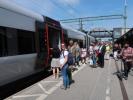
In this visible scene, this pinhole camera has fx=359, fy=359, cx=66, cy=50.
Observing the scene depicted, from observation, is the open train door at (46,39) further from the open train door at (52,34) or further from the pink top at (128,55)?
the pink top at (128,55)

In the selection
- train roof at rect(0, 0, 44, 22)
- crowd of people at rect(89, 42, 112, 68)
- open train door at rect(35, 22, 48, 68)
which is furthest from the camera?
crowd of people at rect(89, 42, 112, 68)

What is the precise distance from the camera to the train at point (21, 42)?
11367 millimetres

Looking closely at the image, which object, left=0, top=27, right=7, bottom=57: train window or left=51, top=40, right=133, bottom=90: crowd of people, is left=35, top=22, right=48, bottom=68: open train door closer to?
left=51, top=40, right=133, bottom=90: crowd of people

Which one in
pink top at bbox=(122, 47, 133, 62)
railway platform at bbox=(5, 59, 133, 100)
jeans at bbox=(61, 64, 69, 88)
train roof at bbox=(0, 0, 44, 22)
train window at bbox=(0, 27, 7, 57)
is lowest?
railway platform at bbox=(5, 59, 133, 100)

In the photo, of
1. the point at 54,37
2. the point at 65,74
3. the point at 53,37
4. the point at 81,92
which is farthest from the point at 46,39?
the point at 81,92

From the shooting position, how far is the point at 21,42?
13.3 meters

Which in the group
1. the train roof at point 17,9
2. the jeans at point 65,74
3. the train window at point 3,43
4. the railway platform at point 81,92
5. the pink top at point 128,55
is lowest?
the railway platform at point 81,92

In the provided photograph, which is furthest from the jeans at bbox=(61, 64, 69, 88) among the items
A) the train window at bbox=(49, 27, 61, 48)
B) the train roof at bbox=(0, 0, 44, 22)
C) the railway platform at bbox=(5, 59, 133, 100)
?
the train window at bbox=(49, 27, 61, 48)

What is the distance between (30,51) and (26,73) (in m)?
1.14

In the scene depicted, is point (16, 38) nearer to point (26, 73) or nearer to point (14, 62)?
point (14, 62)

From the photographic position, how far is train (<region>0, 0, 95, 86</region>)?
11.4m

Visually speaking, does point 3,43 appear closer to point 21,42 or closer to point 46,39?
point 21,42

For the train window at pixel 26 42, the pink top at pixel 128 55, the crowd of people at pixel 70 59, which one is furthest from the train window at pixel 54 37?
the pink top at pixel 128 55

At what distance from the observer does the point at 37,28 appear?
1603 centimetres
